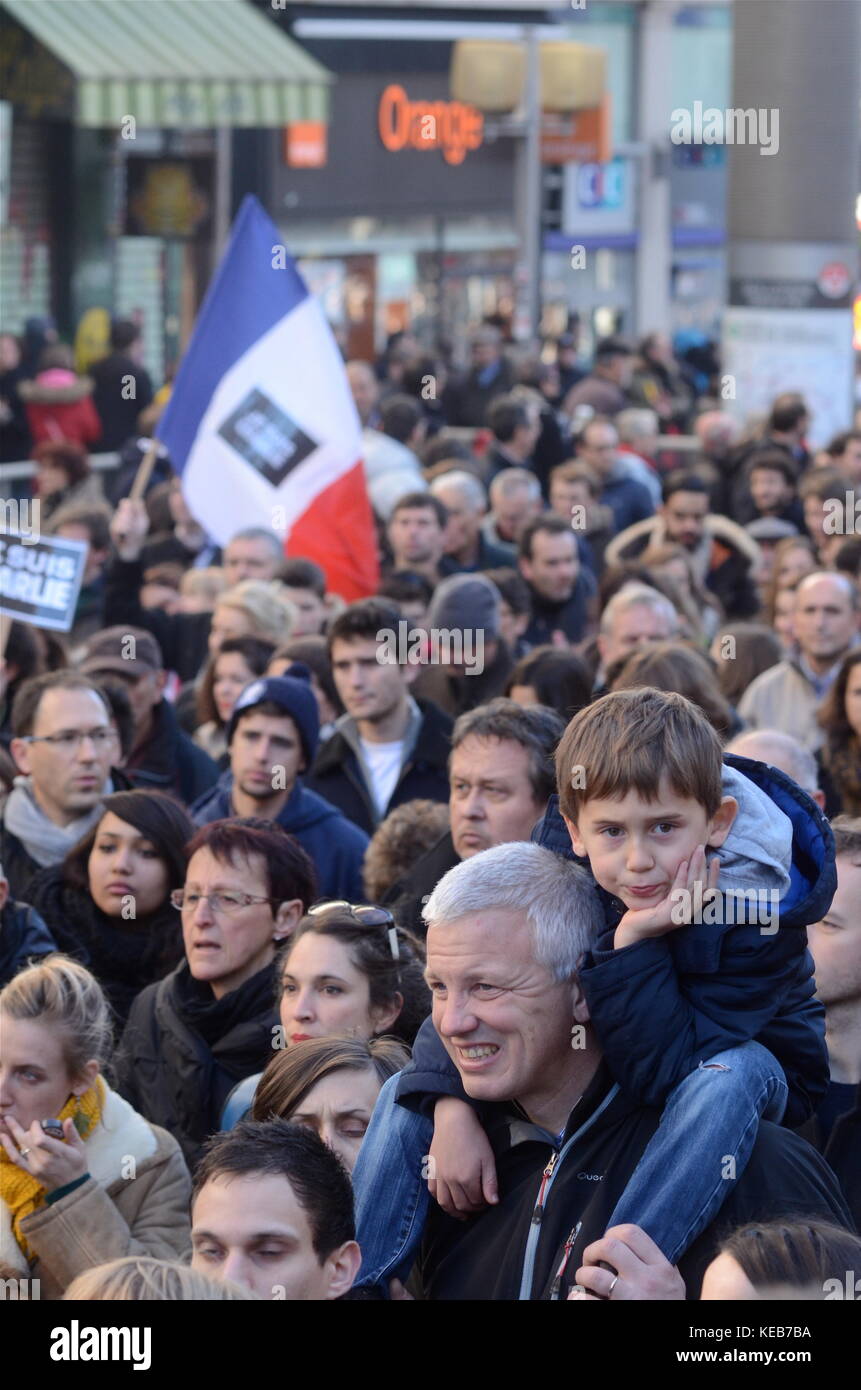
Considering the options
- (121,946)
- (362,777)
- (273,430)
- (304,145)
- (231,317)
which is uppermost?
(304,145)

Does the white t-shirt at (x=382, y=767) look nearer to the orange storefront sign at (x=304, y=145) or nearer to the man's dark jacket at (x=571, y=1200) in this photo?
the man's dark jacket at (x=571, y=1200)

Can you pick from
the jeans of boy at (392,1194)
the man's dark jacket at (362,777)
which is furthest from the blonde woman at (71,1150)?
the man's dark jacket at (362,777)

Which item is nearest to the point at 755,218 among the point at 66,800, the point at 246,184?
the point at 246,184

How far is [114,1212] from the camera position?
418 cm

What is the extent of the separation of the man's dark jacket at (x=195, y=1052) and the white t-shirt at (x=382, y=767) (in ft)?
7.22

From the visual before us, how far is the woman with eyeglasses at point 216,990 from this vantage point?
16.9 ft

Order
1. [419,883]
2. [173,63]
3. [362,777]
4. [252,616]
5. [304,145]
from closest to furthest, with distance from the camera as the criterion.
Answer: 1. [419,883]
2. [362,777]
3. [252,616]
4. [173,63]
5. [304,145]

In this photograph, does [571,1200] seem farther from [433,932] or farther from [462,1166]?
[433,932]

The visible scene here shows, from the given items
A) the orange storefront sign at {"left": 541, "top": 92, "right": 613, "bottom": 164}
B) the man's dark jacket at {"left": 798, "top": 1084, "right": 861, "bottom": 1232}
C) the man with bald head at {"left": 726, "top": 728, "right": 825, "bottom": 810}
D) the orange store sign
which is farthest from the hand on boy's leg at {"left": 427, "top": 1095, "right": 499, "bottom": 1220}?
the orange store sign

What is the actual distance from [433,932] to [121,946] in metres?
2.84

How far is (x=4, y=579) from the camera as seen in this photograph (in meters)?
7.96

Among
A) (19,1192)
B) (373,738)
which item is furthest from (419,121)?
(19,1192)

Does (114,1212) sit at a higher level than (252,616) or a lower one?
lower
